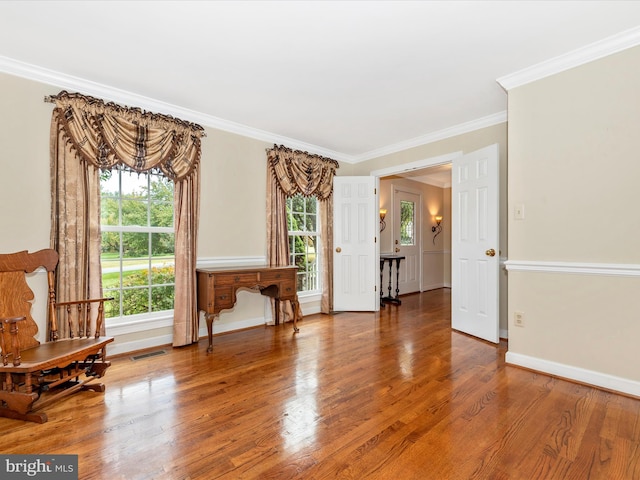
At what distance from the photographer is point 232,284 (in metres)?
3.35

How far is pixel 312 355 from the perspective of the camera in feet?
10.1

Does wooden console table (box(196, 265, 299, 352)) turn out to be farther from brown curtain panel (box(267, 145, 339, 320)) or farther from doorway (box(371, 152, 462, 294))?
doorway (box(371, 152, 462, 294))

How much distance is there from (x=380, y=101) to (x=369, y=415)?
282 centimetres

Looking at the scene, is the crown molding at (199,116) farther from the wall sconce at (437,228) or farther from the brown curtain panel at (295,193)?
the wall sconce at (437,228)

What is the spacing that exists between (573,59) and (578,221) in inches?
49.6

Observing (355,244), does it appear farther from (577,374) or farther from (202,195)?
(577,374)

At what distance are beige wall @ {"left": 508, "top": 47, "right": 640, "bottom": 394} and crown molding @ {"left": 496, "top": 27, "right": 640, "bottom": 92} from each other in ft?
0.15

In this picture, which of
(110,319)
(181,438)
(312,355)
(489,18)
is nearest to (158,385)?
(181,438)

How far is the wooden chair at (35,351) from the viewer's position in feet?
6.27

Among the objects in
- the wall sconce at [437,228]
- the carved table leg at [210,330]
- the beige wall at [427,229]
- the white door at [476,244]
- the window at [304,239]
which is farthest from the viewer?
the wall sconce at [437,228]

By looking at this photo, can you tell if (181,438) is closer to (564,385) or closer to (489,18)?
(564,385)

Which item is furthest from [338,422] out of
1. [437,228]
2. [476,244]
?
[437,228]

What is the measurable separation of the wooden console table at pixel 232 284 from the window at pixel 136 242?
438 mm

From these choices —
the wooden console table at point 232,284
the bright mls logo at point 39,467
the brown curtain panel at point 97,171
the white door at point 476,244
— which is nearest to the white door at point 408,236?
the white door at point 476,244
